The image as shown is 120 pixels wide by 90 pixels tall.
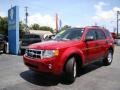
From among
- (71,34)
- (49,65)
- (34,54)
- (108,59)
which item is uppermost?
(71,34)

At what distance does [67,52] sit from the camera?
673 centimetres

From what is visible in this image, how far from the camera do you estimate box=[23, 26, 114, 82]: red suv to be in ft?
21.1

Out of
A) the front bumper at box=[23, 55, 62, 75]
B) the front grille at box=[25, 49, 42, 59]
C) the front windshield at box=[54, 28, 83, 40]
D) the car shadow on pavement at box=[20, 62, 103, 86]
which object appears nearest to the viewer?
the front bumper at box=[23, 55, 62, 75]

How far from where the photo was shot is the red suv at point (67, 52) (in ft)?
21.1

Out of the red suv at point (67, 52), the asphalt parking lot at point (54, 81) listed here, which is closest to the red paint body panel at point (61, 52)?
the red suv at point (67, 52)

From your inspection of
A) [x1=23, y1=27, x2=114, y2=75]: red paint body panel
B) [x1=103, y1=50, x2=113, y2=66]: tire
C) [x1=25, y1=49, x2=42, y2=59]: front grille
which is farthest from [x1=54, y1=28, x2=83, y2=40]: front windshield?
[x1=103, y1=50, x2=113, y2=66]: tire

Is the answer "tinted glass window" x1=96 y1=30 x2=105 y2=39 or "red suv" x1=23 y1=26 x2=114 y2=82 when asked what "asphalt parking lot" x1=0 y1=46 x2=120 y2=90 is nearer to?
"red suv" x1=23 y1=26 x2=114 y2=82

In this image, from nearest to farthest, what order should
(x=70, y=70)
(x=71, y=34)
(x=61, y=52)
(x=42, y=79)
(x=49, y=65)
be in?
1. (x=49, y=65)
2. (x=61, y=52)
3. (x=70, y=70)
4. (x=42, y=79)
5. (x=71, y=34)

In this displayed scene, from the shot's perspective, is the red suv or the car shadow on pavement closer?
the red suv

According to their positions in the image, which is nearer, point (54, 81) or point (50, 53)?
point (50, 53)

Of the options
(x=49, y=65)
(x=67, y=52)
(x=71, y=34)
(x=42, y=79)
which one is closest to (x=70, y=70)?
(x=67, y=52)

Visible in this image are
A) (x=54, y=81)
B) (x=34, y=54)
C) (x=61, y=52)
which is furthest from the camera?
(x=54, y=81)

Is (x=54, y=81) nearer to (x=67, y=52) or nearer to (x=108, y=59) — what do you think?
(x=67, y=52)

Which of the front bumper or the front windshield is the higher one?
the front windshield
